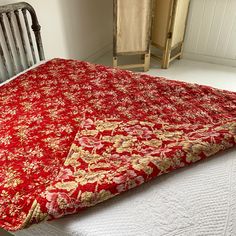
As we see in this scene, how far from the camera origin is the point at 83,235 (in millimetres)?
746

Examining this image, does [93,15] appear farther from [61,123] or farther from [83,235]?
[83,235]

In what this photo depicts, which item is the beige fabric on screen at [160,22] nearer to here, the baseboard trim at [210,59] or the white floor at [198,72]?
the white floor at [198,72]

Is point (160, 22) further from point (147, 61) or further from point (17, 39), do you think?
point (17, 39)

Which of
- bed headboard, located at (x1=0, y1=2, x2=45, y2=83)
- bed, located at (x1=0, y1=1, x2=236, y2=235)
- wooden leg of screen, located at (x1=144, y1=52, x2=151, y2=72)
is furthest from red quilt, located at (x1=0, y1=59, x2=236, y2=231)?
wooden leg of screen, located at (x1=144, y1=52, x2=151, y2=72)

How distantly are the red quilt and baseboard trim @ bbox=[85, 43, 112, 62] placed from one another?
1.47 meters

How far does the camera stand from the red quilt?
82 cm

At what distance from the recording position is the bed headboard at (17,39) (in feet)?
5.68

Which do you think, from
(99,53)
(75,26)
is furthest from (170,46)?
(75,26)

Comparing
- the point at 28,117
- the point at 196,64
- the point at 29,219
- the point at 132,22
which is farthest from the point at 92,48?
the point at 29,219

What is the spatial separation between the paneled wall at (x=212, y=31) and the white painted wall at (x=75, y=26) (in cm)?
113

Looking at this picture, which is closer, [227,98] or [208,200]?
[208,200]

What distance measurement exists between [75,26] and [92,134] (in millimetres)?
1945

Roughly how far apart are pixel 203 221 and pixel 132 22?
7.77 ft

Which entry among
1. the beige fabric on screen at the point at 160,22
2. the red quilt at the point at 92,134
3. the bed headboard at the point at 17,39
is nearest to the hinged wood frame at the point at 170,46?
the beige fabric on screen at the point at 160,22
